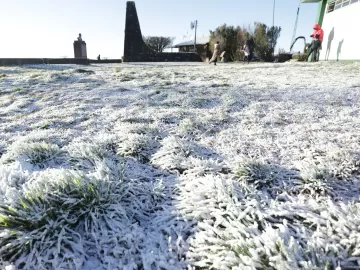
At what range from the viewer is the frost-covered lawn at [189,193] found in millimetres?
1613

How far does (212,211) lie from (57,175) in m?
1.43

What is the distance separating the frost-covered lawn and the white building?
10377 mm

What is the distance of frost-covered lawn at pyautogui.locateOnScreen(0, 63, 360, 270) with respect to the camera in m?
1.61

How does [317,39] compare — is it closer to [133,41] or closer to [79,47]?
[133,41]

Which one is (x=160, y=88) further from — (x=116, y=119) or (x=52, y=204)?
(x=52, y=204)

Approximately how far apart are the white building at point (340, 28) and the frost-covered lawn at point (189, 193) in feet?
34.0

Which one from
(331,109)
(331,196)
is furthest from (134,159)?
(331,109)

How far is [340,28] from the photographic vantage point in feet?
45.5

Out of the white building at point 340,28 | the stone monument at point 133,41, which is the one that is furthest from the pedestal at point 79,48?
the white building at point 340,28

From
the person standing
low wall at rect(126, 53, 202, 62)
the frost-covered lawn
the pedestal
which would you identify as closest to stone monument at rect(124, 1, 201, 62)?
low wall at rect(126, 53, 202, 62)

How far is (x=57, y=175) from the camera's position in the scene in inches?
86.8

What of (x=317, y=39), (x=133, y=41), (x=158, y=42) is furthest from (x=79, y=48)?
(x=158, y=42)

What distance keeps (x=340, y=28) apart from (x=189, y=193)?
1620 centimetres

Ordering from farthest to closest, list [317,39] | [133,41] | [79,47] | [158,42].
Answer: [158,42], [133,41], [79,47], [317,39]
